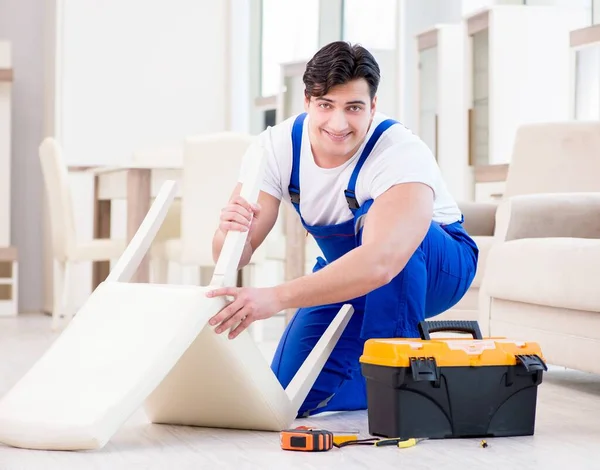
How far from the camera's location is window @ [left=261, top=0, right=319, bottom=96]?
687cm

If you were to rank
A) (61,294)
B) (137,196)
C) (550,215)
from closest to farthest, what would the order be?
(550,215), (137,196), (61,294)

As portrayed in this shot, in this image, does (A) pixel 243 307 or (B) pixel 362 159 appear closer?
(A) pixel 243 307

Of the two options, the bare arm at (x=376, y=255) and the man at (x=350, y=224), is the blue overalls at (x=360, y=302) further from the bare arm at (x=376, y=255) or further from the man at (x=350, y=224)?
the bare arm at (x=376, y=255)

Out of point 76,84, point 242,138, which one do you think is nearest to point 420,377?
point 242,138

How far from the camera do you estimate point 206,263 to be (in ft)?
14.5

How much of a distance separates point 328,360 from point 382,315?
0.92 ft

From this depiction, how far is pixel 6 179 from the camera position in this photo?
602cm

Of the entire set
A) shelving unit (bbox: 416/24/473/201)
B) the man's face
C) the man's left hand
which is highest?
shelving unit (bbox: 416/24/473/201)

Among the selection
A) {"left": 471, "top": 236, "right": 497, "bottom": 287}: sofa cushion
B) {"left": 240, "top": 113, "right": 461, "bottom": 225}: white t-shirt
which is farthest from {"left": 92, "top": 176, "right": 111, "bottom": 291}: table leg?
{"left": 240, "top": 113, "right": 461, "bottom": 225}: white t-shirt

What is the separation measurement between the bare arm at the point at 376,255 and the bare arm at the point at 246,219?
0.16 m

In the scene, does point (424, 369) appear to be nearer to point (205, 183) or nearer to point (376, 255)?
point (376, 255)

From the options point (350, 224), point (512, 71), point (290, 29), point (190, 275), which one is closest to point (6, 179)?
point (190, 275)

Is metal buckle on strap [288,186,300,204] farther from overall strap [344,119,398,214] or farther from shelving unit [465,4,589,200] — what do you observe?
shelving unit [465,4,589,200]

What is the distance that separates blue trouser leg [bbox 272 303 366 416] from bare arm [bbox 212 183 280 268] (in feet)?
0.89
